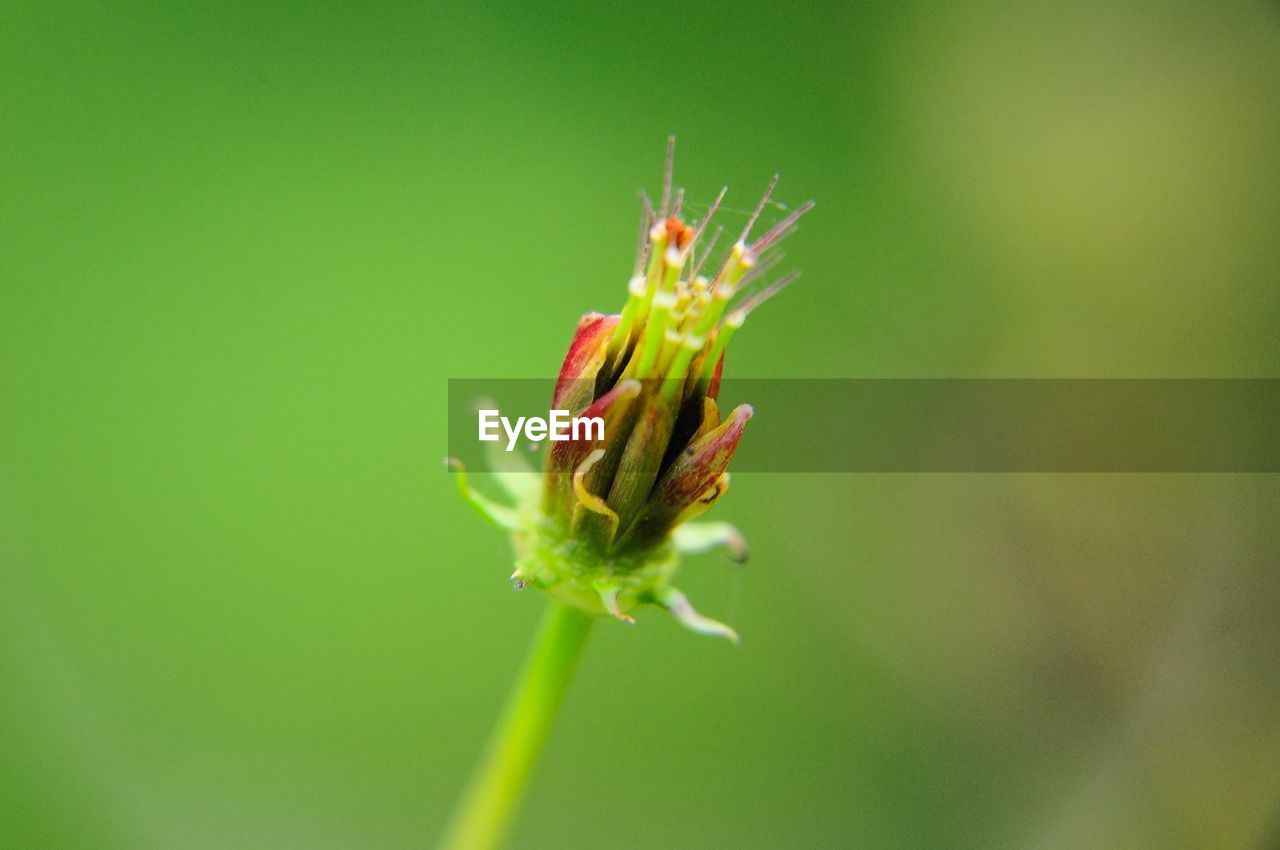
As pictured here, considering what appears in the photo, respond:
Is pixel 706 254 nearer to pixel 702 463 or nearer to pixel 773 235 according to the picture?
pixel 773 235

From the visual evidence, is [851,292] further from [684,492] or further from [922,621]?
[684,492]

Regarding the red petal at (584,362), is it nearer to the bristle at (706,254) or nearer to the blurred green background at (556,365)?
the bristle at (706,254)

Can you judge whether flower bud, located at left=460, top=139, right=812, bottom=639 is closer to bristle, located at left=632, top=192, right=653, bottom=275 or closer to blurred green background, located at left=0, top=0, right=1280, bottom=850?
bristle, located at left=632, top=192, right=653, bottom=275

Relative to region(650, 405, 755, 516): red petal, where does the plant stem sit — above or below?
below
